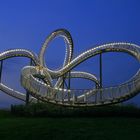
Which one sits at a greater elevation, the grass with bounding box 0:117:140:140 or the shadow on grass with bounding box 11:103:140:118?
the shadow on grass with bounding box 11:103:140:118

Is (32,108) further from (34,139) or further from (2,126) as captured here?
(34,139)

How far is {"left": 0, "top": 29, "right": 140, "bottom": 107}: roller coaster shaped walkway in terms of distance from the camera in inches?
1003

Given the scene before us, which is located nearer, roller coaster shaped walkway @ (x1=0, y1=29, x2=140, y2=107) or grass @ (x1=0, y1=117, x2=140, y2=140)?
grass @ (x1=0, y1=117, x2=140, y2=140)

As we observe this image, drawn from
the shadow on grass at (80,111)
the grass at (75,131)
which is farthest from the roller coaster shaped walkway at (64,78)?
the grass at (75,131)

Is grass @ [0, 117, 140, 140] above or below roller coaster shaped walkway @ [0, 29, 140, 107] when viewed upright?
below

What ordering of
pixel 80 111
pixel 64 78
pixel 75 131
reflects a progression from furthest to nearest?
1. pixel 64 78
2. pixel 80 111
3. pixel 75 131

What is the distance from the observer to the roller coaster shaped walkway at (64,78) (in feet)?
83.6

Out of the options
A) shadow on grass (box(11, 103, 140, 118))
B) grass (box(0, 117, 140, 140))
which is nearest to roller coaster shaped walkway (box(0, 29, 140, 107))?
shadow on grass (box(11, 103, 140, 118))

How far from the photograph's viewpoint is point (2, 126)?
18781 millimetres

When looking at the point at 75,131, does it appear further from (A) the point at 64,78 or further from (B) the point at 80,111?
(A) the point at 64,78

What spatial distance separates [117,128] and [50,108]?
9079 millimetres

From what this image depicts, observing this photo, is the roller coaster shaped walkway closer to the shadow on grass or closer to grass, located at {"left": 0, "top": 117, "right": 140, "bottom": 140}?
the shadow on grass

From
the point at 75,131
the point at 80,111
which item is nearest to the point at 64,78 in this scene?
the point at 80,111

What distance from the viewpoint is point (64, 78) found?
35.4 meters
